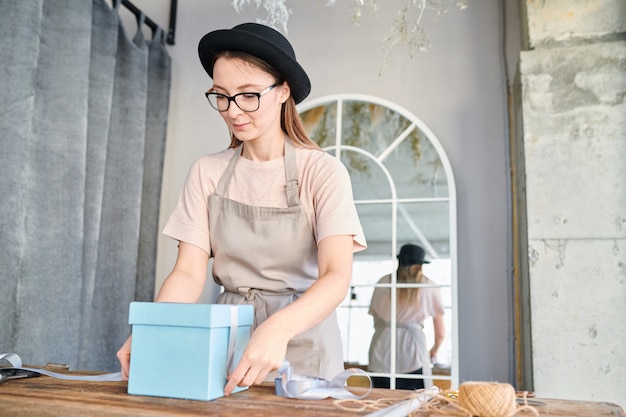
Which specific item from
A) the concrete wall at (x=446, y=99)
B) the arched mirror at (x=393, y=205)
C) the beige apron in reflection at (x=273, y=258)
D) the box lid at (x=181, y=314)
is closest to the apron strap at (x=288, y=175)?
the beige apron in reflection at (x=273, y=258)

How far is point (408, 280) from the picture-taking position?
3121 mm

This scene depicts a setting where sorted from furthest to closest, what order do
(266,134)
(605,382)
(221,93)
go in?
(605,382)
(266,134)
(221,93)

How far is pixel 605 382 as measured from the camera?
7.70ft

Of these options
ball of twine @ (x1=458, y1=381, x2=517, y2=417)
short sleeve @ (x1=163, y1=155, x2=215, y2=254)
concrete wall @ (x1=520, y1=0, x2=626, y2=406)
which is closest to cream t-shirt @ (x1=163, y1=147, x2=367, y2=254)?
short sleeve @ (x1=163, y1=155, x2=215, y2=254)

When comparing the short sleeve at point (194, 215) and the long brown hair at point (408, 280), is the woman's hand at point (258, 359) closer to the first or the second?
the short sleeve at point (194, 215)

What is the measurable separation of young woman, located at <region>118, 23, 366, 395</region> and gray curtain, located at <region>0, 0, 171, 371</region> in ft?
4.12

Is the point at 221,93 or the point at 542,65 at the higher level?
the point at 542,65

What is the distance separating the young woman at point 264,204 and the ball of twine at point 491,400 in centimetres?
55

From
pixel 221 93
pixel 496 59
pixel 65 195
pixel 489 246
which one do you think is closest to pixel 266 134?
pixel 221 93

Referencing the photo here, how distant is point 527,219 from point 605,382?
0.69 meters

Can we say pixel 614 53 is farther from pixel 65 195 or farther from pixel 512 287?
pixel 65 195

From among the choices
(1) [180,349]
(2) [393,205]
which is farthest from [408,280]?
(1) [180,349]

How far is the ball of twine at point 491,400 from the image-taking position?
94cm

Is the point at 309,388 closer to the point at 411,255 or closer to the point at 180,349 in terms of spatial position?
the point at 180,349
